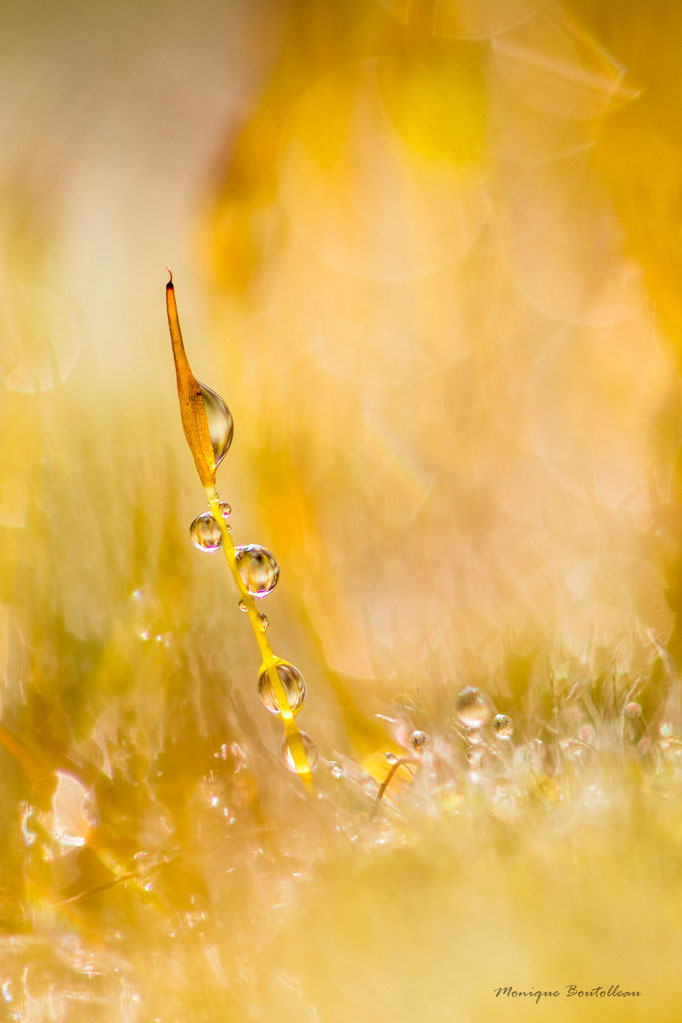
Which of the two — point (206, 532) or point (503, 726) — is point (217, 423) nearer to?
point (206, 532)

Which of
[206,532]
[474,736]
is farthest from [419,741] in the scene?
[206,532]

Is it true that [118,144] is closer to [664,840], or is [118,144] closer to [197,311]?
[197,311]

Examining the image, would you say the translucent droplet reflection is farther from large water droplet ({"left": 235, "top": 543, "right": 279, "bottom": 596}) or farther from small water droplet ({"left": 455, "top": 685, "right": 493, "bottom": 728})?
large water droplet ({"left": 235, "top": 543, "right": 279, "bottom": 596})

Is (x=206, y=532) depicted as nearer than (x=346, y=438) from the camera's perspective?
Yes

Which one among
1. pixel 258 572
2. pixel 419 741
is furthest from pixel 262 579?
pixel 419 741

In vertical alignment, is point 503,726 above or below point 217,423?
below

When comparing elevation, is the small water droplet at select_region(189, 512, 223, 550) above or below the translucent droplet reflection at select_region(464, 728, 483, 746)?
above

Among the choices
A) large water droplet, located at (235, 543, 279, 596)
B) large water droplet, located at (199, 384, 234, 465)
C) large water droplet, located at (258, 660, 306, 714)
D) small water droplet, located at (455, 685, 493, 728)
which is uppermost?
large water droplet, located at (199, 384, 234, 465)

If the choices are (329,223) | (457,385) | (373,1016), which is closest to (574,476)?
(457,385)

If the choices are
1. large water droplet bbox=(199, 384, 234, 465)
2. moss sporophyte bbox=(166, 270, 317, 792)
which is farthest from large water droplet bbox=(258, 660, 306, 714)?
large water droplet bbox=(199, 384, 234, 465)
